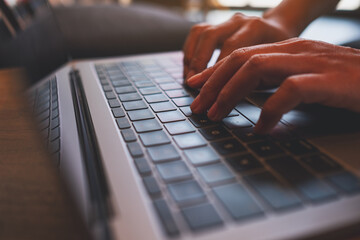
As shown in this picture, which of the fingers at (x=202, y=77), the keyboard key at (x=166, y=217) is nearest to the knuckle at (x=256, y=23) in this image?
the fingers at (x=202, y=77)

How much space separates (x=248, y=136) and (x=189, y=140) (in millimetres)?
85

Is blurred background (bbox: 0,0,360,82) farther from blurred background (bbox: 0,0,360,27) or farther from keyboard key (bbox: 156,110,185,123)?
keyboard key (bbox: 156,110,185,123)

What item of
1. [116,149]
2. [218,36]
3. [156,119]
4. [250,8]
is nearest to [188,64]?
[218,36]

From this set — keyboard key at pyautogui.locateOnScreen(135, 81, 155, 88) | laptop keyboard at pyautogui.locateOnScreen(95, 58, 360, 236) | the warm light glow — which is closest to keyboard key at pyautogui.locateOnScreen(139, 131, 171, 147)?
laptop keyboard at pyautogui.locateOnScreen(95, 58, 360, 236)

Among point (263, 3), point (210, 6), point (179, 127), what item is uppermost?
point (179, 127)

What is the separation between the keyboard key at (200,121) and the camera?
0.39 meters

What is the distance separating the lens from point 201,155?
12.2 inches

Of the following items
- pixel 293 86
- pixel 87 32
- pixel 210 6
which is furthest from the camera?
pixel 210 6

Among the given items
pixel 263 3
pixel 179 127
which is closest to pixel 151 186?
pixel 179 127

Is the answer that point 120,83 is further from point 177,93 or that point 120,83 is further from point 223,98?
point 223,98

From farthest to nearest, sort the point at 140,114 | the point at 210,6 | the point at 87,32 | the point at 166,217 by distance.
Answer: the point at 210,6 < the point at 87,32 < the point at 140,114 < the point at 166,217

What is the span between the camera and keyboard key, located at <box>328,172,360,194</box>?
0.25 metres

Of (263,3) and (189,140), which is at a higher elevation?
(189,140)

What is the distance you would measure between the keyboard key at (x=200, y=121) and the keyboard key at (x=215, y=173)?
0.36ft
